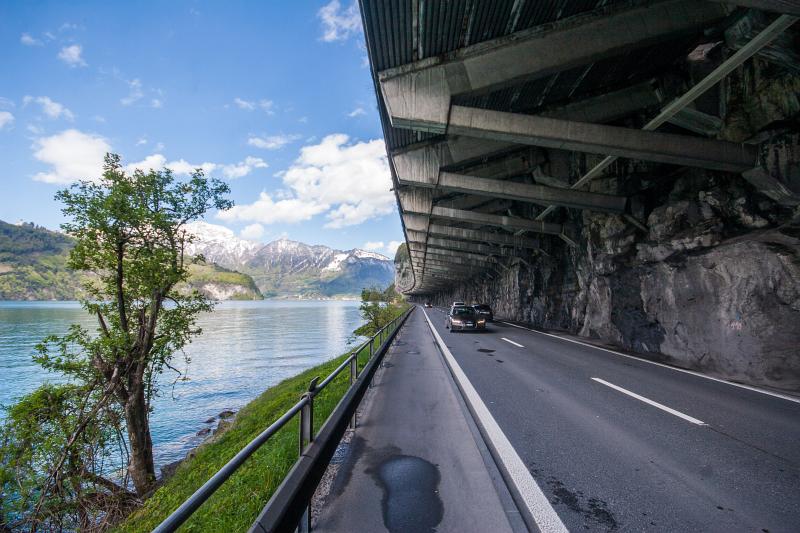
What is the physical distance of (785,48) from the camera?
7.46 meters

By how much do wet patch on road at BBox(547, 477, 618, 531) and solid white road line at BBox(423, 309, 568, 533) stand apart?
172 millimetres

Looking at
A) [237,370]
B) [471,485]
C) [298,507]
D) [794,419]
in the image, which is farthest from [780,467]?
[237,370]

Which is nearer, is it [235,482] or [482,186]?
[235,482]

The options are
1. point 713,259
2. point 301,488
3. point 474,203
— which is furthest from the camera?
point 474,203

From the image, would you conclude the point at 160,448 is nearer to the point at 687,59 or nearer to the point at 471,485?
the point at 471,485

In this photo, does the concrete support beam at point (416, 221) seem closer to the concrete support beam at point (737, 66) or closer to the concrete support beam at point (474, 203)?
the concrete support beam at point (474, 203)

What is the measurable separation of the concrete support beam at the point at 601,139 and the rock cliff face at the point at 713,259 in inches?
25.6

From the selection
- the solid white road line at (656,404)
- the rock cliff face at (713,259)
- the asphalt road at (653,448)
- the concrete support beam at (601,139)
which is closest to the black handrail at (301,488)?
the asphalt road at (653,448)

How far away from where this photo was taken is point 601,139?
952 cm

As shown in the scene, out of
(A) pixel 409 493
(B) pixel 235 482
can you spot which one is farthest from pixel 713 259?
(B) pixel 235 482

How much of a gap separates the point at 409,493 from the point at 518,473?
123cm

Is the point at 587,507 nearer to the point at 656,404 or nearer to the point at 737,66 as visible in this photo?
the point at 656,404

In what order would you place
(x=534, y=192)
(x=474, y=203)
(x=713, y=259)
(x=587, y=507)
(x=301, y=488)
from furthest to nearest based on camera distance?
1. (x=474, y=203)
2. (x=534, y=192)
3. (x=713, y=259)
4. (x=587, y=507)
5. (x=301, y=488)

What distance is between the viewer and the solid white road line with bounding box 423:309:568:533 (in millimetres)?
3002
